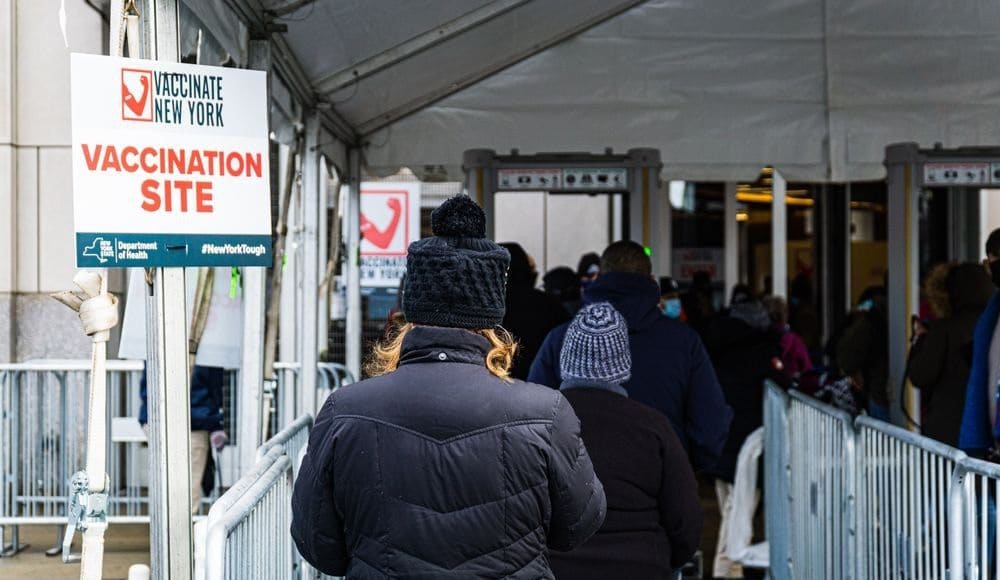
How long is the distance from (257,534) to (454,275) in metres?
1.12

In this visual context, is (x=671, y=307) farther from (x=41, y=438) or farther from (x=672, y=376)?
(x=41, y=438)

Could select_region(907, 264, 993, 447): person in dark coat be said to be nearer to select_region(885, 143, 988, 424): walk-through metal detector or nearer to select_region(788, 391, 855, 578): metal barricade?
select_region(788, 391, 855, 578): metal barricade

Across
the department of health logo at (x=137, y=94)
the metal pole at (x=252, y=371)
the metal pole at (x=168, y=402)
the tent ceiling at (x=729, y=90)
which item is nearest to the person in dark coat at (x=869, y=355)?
the tent ceiling at (x=729, y=90)

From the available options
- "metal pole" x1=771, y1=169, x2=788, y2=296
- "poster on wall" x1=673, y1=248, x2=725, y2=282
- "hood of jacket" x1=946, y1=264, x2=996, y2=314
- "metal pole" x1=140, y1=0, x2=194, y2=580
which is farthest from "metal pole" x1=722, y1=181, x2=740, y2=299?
"metal pole" x1=140, y1=0, x2=194, y2=580

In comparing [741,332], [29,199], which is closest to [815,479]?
[741,332]

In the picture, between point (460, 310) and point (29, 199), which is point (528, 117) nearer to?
point (29, 199)

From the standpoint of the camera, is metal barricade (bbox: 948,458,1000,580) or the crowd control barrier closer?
metal barricade (bbox: 948,458,1000,580)

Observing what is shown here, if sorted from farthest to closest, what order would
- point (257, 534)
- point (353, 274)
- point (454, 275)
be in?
point (353, 274)
point (257, 534)
point (454, 275)

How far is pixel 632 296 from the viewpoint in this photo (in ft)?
17.3

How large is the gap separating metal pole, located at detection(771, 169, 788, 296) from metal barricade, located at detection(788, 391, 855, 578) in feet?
28.1

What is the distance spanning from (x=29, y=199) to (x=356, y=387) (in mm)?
6700

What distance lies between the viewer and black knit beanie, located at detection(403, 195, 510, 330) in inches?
107

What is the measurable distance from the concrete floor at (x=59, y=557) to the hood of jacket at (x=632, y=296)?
3.34 meters

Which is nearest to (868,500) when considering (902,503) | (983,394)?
(902,503)
